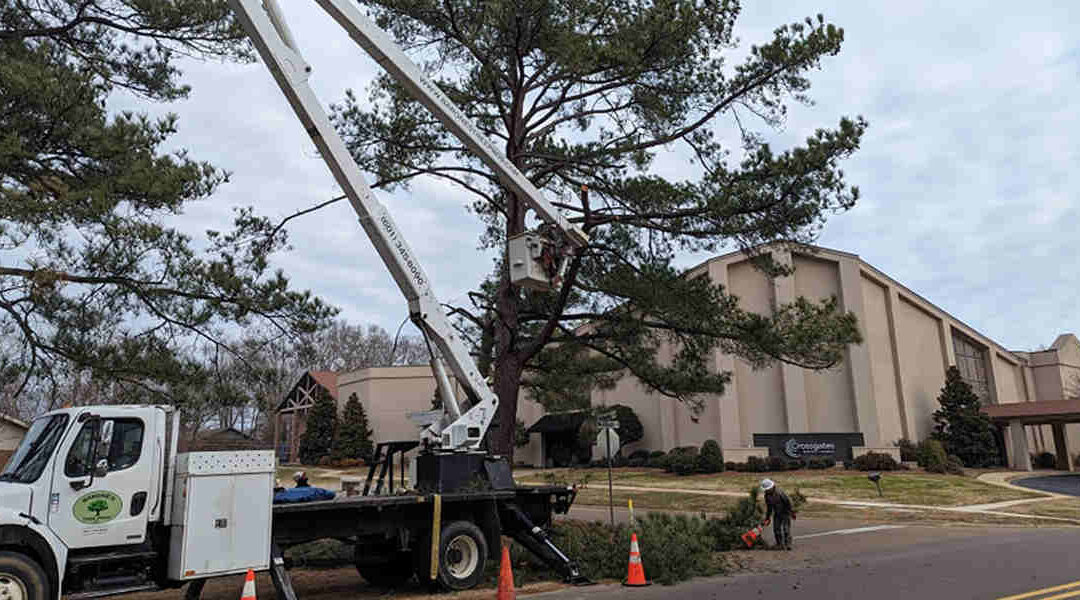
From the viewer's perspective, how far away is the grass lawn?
23922 millimetres

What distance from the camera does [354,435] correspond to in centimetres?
4881

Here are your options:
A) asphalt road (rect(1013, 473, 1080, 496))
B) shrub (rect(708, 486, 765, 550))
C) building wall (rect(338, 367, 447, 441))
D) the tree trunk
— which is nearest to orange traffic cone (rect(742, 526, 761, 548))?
shrub (rect(708, 486, 765, 550))

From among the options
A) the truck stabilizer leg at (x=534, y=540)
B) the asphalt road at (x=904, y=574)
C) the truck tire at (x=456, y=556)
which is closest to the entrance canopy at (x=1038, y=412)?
the asphalt road at (x=904, y=574)

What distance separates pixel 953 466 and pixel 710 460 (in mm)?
10176

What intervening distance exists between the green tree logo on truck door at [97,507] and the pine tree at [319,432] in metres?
44.3

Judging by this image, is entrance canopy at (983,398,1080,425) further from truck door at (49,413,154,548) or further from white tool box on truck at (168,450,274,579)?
truck door at (49,413,154,548)

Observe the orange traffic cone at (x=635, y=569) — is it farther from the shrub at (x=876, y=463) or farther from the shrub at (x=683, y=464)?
the shrub at (x=876, y=463)

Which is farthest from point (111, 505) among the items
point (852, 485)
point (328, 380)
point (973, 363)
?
point (328, 380)

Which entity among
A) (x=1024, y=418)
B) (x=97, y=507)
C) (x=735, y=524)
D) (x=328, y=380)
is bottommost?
(x=735, y=524)

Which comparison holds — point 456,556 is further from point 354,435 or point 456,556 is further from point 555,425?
point 354,435

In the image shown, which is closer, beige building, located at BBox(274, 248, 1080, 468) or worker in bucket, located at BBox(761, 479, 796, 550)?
worker in bucket, located at BBox(761, 479, 796, 550)

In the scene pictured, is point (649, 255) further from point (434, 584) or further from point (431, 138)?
point (434, 584)

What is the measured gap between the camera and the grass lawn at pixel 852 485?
23.9 m

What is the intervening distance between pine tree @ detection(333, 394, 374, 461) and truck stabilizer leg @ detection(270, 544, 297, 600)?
134 feet
